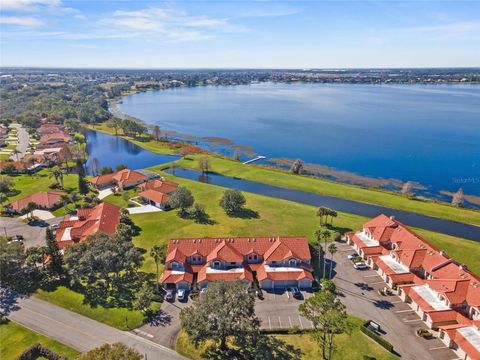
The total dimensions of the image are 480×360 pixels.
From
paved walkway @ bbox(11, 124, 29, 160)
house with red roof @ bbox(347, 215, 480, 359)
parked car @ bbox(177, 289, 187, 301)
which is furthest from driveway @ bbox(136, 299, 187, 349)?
paved walkway @ bbox(11, 124, 29, 160)

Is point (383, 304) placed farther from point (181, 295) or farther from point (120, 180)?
point (120, 180)

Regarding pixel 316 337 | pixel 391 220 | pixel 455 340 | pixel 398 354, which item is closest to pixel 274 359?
pixel 316 337

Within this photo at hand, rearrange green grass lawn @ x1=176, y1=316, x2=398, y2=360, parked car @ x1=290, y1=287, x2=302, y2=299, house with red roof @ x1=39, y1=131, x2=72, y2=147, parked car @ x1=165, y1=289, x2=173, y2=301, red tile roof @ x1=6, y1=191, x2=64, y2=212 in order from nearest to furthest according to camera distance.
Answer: green grass lawn @ x1=176, y1=316, x2=398, y2=360, parked car @ x1=165, y1=289, x2=173, y2=301, parked car @ x1=290, y1=287, x2=302, y2=299, red tile roof @ x1=6, y1=191, x2=64, y2=212, house with red roof @ x1=39, y1=131, x2=72, y2=147

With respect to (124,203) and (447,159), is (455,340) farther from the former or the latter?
(447,159)

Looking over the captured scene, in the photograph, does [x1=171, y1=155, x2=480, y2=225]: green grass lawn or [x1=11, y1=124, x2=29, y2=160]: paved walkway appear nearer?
[x1=171, y1=155, x2=480, y2=225]: green grass lawn

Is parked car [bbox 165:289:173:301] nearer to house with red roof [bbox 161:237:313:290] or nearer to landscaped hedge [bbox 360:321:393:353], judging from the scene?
house with red roof [bbox 161:237:313:290]

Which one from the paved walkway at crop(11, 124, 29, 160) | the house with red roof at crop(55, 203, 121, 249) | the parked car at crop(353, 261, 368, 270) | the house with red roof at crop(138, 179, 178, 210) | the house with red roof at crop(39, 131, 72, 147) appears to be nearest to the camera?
the parked car at crop(353, 261, 368, 270)

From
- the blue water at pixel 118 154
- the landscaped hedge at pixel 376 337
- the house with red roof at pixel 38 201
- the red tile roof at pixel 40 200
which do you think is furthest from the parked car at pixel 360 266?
the blue water at pixel 118 154

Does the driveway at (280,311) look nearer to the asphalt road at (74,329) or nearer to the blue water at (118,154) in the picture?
the asphalt road at (74,329)
